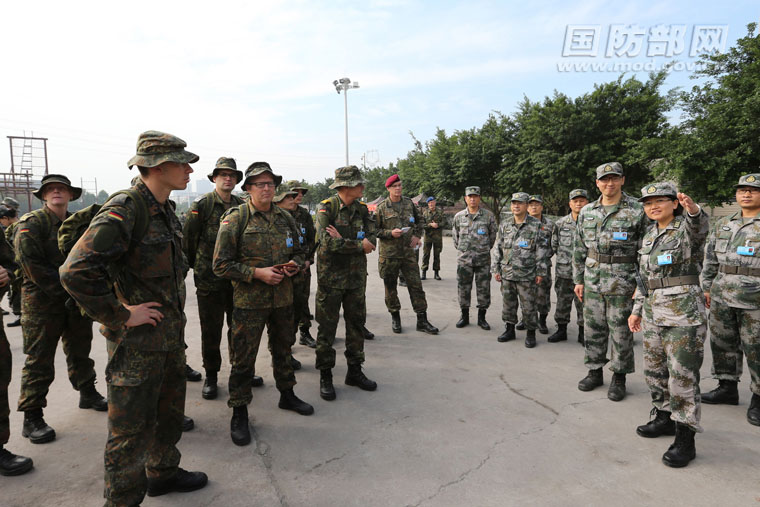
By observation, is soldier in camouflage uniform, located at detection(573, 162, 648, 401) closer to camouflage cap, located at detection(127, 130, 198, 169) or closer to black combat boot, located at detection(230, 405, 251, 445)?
black combat boot, located at detection(230, 405, 251, 445)

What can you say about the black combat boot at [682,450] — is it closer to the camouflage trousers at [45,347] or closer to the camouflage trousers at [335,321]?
the camouflage trousers at [335,321]

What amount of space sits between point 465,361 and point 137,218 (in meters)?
3.85

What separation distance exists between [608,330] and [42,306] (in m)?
5.05

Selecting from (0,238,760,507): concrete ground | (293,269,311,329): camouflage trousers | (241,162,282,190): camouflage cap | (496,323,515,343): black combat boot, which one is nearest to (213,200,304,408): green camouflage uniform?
(241,162,282,190): camouflage cap

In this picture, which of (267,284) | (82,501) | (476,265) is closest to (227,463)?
(82,501)

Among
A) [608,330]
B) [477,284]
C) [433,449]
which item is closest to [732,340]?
[608,330]

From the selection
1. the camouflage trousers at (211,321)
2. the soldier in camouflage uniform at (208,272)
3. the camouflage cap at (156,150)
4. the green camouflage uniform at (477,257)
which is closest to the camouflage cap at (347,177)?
the soldier in camouflage uniform at (208,272)

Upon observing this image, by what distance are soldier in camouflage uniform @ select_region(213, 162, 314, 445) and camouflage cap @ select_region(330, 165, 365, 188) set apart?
89 cm

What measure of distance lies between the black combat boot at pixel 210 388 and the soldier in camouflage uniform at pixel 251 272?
785mm

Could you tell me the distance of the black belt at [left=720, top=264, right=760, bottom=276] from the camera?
138 inches

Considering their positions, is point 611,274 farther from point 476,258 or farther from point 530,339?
point 476,258

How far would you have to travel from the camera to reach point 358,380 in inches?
166

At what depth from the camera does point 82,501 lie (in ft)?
8.36

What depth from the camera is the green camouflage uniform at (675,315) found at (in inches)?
116
